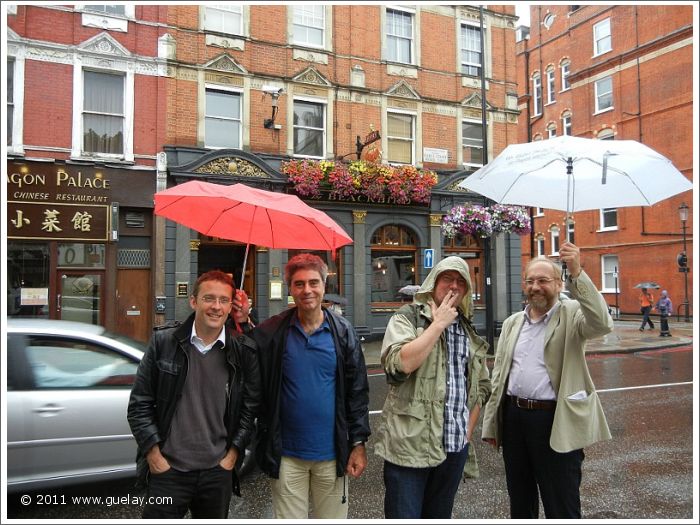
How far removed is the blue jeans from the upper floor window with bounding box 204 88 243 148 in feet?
44.8

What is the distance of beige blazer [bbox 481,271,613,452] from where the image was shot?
3062mm

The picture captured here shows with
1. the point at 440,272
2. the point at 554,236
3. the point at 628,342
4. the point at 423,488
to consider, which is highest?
the point at 554,236

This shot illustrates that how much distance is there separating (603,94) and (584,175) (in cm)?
2962

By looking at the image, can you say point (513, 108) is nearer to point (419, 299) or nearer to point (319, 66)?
point (319, 66)

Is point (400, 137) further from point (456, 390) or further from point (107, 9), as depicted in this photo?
point (456, 390)

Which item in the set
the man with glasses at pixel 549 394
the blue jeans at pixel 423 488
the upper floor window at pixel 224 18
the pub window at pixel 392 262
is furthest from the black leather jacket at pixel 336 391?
the upper floor window at pixel 224 18

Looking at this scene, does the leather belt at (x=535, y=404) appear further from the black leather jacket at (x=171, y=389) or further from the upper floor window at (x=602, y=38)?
the upper floor window at (x=602, y=38)

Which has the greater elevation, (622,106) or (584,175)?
(622,106)

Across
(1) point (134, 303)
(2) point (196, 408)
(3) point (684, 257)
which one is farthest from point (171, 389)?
(3) point (684, 257)

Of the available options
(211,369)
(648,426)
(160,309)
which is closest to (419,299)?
(211,369)

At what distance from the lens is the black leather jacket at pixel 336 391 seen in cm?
289

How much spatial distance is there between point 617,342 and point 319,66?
514 inches

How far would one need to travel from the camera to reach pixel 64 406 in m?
4.37

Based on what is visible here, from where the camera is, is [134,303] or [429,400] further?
[134,303]
